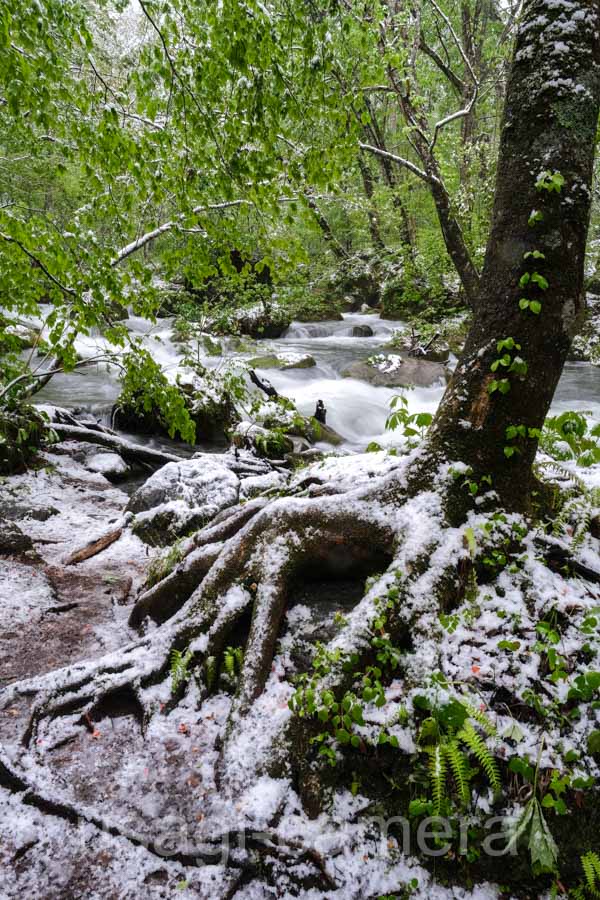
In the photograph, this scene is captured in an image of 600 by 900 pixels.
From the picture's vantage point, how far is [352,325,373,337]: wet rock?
21308 mm

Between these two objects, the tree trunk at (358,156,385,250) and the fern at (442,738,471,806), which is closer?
the fern at (442,738,471,806)

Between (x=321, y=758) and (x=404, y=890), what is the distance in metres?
0.58

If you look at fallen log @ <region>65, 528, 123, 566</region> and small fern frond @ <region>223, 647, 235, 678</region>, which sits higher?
small fern frond @ <region>223, 647, 235, 678</region>

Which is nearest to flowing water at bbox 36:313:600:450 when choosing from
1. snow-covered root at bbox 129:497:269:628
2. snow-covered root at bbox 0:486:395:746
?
snow-covered root at bbox 129:497:269:628

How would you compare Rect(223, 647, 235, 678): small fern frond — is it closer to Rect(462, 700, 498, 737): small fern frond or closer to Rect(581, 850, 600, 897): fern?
Rect(462, 700, 498, 737): small fern frond

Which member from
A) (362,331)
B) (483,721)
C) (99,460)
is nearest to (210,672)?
(483,721)

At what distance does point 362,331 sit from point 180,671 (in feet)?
65.3

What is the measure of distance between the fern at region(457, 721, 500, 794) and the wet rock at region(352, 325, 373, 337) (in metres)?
20.4

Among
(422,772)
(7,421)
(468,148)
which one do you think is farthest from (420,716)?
(468,148)

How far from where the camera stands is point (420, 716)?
223 centimetres

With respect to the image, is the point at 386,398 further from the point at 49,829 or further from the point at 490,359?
the point at 49,829

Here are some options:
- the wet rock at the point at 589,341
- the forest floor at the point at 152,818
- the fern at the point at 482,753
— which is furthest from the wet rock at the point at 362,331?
the fern at the point at 482,753

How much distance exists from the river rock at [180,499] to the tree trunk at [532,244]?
4.00 meters

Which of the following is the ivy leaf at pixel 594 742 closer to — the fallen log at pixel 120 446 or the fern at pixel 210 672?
the fern at pixel 210 672
